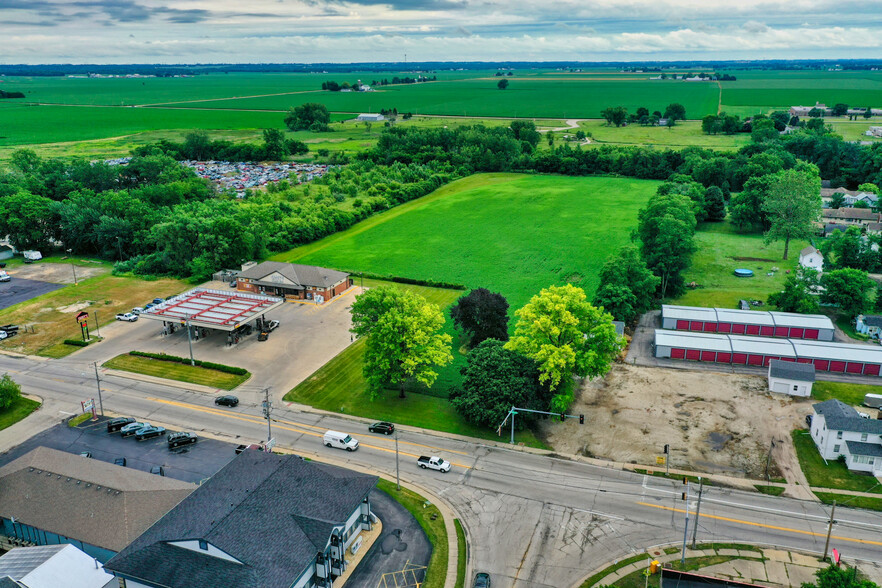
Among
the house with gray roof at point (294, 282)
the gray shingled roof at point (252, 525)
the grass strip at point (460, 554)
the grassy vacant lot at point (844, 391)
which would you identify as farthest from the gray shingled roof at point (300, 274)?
the grassy vacant lot at point (844, 391)

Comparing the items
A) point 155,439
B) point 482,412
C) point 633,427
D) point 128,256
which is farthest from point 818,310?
point 128,256

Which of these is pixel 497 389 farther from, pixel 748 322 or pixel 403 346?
pixel 748 322

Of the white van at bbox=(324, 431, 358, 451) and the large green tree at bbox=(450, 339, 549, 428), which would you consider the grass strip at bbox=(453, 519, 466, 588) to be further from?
the white van at bbox=(324, 431, 358, 451)

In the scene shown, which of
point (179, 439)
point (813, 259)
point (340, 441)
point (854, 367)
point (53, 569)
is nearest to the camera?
point (53, 569)

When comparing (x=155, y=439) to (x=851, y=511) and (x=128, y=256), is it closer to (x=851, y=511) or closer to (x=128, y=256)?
(x=851, y=511)

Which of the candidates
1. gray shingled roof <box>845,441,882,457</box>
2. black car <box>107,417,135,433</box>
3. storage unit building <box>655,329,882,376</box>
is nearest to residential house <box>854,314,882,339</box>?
storage unit building <box>655,329,882,376</box>

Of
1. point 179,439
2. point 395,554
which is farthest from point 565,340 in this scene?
point 179,439

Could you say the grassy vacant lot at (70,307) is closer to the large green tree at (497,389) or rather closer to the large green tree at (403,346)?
the large green tree at (403,346)
